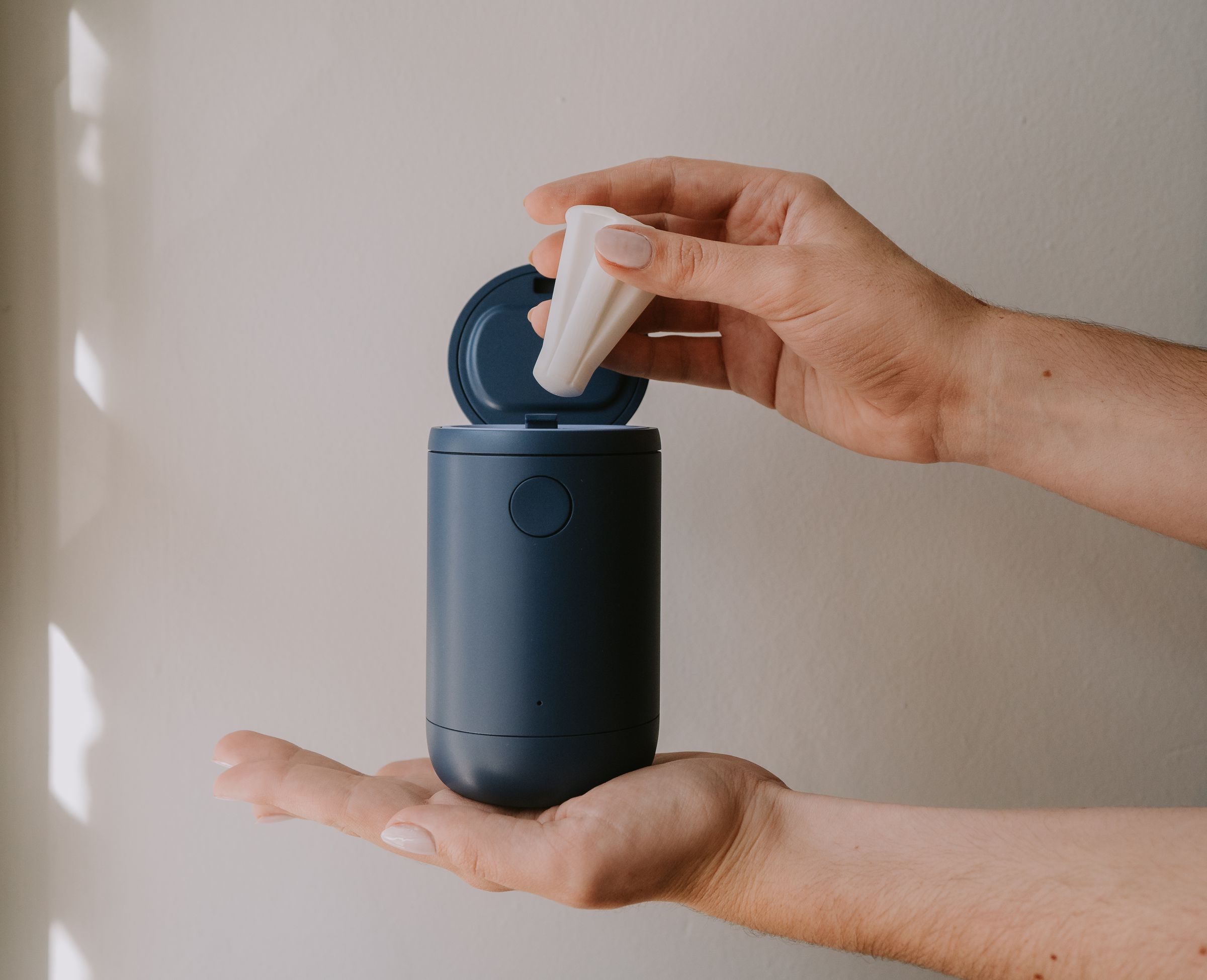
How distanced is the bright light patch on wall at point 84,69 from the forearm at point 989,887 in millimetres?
977

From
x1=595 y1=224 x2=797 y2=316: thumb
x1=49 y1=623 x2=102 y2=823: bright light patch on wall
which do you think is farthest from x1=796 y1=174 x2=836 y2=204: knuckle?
x1=49 y1=623 x2=102 y2=823: bright light patch on wall

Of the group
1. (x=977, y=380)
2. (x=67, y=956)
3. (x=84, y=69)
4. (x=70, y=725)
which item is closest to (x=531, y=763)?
(x=977, y=380)

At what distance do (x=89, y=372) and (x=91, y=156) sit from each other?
0.23 metres

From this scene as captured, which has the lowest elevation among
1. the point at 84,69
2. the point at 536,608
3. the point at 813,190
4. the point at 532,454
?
the point at 536,608

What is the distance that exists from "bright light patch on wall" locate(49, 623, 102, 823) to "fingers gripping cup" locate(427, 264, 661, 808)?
0.54 meters

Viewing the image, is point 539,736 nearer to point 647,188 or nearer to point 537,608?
point 537,608

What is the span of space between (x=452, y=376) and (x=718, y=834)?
44 centimetres

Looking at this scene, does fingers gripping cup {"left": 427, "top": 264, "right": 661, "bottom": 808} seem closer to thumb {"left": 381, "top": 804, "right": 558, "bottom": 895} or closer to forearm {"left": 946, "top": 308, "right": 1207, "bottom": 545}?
thumb {"left": 381, "top": 804, "right": 558, "bottom": 895}

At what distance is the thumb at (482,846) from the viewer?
544mm

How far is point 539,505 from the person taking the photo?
0.57 m

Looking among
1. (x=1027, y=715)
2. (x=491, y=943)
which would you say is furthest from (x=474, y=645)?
(x=1027, y=715)

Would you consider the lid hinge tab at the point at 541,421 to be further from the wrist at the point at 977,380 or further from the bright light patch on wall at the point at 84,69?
the bright light patch on wall at the point at 84,69

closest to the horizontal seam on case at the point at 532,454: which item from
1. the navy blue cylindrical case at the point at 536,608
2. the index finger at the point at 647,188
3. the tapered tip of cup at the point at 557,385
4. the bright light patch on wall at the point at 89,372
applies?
the navy blue cylindrical case at the point at 536,608

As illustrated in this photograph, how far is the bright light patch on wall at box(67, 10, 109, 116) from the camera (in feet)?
2.80
